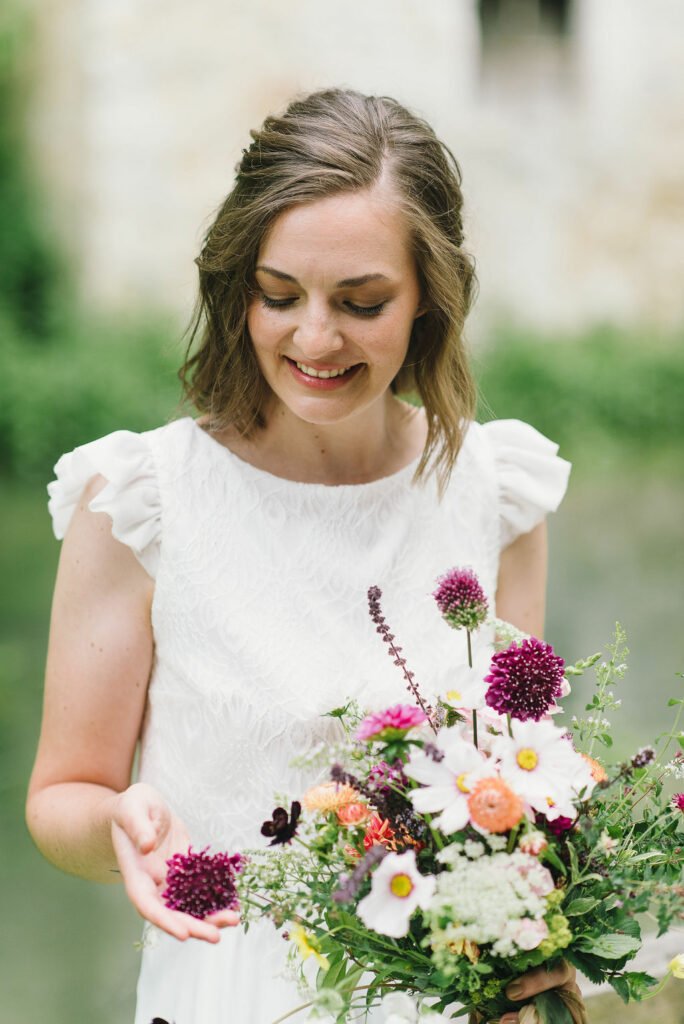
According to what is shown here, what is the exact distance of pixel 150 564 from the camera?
6.14 feet

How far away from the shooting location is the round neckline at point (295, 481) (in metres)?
2.01

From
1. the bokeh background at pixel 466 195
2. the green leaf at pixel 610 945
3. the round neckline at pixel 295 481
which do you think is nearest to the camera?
the green leaf at pixel 610 945

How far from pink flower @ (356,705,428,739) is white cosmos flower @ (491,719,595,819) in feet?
0.34

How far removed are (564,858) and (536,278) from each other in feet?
29.5

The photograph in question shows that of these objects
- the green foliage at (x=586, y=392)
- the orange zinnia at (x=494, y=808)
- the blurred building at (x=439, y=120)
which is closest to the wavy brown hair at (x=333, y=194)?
the orange zinnia at (x=494, y=808)

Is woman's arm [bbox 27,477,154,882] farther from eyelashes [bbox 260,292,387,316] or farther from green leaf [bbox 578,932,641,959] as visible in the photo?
green leaf [bbox 578,932,641,959]

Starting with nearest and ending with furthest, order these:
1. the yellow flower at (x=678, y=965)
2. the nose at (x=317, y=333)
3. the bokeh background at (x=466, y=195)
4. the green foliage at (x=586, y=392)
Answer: the yellow flower at (x=678, y=965), the nose at (x=317, y=333), the bokeh background at (x=466, y=195), the green foliage at (x=586, y=392)

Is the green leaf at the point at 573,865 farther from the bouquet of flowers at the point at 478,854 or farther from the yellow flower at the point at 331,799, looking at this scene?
the yellow flower at the point at 331,799

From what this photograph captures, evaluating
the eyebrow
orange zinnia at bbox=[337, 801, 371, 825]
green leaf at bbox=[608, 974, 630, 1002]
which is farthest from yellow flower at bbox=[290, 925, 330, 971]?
the eyebrow

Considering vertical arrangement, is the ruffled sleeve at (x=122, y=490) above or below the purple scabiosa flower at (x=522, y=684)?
above

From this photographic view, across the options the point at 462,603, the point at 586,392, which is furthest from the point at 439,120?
→ the point at 462,603

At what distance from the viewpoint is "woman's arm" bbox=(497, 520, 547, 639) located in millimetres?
2135

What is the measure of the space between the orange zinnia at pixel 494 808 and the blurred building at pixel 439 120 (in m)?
7.79

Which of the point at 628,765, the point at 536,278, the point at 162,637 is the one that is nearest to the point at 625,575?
the point at 536,278
